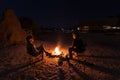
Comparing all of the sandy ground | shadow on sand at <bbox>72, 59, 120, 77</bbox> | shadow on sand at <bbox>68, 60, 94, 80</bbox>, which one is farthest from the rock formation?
shadow on sand at <bbox>68, 60, 94, 80</bbox>

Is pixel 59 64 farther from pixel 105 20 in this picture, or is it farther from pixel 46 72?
pixel 105 20

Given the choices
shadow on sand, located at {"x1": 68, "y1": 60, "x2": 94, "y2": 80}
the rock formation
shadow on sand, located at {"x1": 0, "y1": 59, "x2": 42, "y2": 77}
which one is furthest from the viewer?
the rock formation

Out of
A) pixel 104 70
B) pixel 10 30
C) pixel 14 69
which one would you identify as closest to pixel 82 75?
pixel 104 70

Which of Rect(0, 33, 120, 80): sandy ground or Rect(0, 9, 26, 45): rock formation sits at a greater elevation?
Rect(0, 9, 26, 45): rock formation

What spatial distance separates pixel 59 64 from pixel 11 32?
7197mm

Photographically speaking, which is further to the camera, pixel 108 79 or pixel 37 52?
pixel 37 52

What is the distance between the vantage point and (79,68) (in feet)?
30.9

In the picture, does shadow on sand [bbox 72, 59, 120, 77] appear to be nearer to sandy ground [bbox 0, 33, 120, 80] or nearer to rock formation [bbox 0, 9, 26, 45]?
sandy ground [bbox 0, 33, 120, 80]

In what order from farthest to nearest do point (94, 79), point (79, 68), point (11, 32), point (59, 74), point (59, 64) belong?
point (11, 32), point (59, 64), point (79, 68), point (59, 74), point (94, 79)

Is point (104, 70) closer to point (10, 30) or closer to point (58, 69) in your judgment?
point (58, 69)

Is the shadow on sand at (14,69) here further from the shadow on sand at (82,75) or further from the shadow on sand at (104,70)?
the shadow on sand at (104,70)

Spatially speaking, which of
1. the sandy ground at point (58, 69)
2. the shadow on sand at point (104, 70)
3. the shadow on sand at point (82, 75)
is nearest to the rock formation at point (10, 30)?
the sandy ground at point (58, 69)

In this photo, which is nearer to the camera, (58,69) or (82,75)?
(82,75)

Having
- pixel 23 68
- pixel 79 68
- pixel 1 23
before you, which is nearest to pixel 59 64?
pixel 79 68
